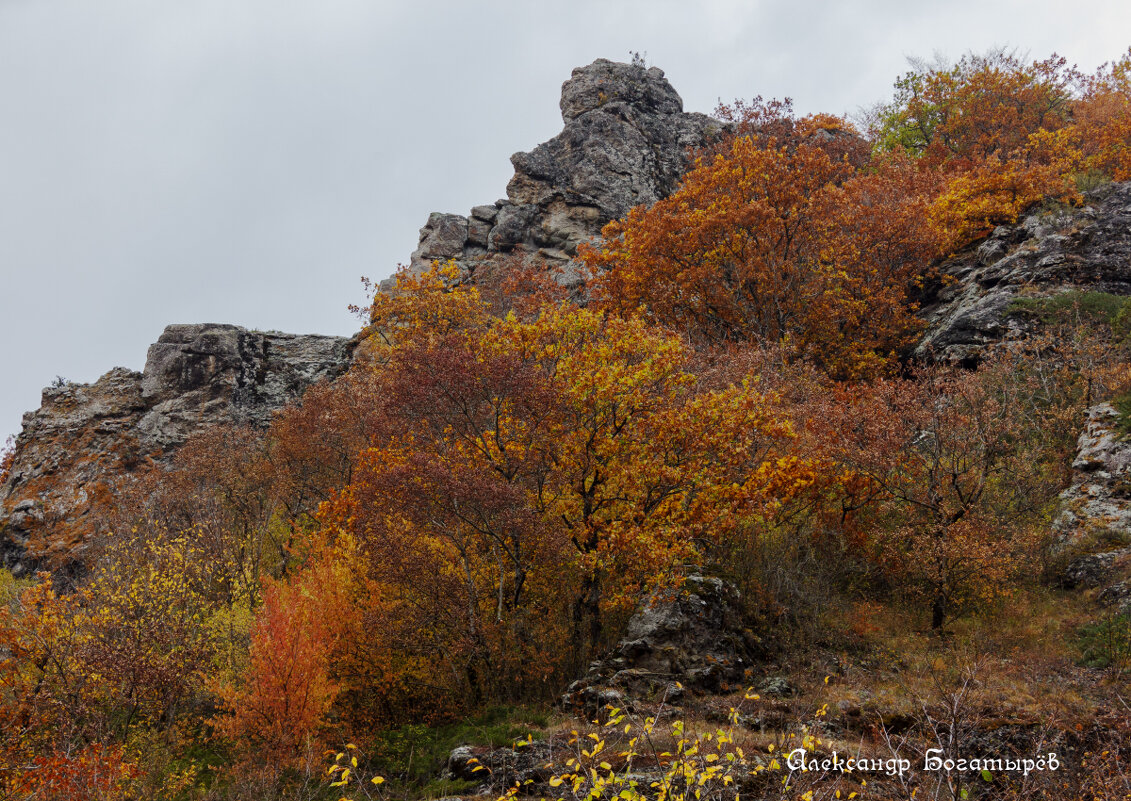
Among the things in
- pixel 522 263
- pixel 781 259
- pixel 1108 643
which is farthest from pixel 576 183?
pixel 1108 643

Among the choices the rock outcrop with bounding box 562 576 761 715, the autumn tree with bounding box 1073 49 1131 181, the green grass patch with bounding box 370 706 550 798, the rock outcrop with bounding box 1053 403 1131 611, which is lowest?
the green grass patch with bounding box 370 706 550 798

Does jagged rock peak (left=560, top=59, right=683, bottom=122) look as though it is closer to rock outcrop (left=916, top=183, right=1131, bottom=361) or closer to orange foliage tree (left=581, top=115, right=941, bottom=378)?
orange foliage tree (left=581, top=115, right=941, bottom=378)

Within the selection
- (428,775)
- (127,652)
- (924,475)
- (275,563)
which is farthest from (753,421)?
(275,563)

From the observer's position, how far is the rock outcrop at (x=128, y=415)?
39625 mm

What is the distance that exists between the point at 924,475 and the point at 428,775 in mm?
16278

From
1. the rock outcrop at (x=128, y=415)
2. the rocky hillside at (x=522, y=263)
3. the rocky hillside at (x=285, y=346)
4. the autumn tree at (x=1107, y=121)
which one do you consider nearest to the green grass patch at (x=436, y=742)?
the rocky hillside at (x=522, y=263)

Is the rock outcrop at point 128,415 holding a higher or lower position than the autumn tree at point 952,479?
higher

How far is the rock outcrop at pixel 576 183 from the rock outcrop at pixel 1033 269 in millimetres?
22412

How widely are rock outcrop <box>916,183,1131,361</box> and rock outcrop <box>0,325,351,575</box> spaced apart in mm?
39461

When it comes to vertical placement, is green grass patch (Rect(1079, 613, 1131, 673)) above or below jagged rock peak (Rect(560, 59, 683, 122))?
below

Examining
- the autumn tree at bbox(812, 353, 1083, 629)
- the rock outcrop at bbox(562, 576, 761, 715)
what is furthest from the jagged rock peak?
the rock outcrop at bbox(562, 576, 761, 715)

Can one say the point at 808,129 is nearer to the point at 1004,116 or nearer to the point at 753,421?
the point at 1004,116

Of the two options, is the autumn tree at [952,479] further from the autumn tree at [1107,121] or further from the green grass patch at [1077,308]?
the autumn tree at [1107,121]

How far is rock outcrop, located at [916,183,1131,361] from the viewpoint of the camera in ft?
95.7
